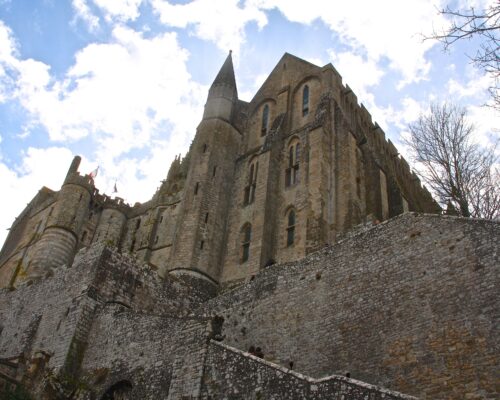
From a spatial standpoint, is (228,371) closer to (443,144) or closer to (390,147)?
(443,144)

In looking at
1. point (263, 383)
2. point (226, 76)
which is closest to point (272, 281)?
point (263, 383)

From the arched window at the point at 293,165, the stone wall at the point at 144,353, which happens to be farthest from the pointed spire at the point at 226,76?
the stone wall at the point at 144,353

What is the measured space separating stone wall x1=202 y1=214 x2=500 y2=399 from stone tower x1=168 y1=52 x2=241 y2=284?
8.50 metres

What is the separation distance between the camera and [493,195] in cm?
2102

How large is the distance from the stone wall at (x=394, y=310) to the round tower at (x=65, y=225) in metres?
18.2

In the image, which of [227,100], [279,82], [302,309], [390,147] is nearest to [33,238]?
[227,100]

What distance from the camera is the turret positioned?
30766 millimetres

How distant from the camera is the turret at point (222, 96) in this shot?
30.8m

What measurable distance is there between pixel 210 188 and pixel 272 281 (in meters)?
11.8

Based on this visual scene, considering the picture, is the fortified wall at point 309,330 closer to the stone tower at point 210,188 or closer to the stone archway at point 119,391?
the stone archway at point 119,391

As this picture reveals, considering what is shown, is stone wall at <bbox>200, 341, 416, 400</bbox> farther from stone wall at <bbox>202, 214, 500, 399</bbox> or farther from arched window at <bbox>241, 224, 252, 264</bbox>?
arched window at <bbox>241, 224, 252, 264</bbox>

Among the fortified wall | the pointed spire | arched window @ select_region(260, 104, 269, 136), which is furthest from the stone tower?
the fortified wall

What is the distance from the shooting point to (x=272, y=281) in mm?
16312

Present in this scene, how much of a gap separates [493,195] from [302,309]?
10470 mm
